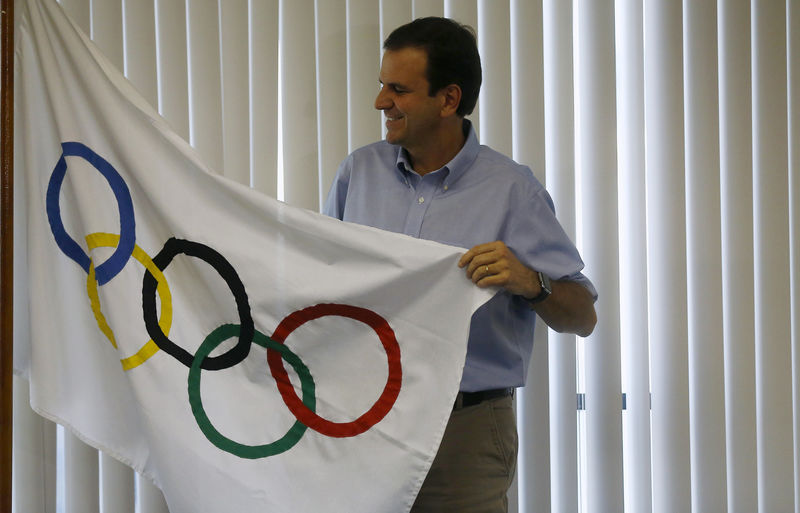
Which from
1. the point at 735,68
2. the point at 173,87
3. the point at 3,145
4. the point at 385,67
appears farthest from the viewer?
the point at 735,68

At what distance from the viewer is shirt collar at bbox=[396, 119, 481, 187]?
1.57 metres

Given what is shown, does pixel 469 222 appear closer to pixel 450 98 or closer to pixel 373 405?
pixel 450 98

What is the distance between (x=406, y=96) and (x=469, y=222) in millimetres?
283

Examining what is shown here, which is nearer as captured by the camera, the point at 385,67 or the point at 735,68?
the point at 385,67

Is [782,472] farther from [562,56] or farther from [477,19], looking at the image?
[477,19]

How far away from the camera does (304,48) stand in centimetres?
185

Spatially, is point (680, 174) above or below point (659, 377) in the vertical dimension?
above

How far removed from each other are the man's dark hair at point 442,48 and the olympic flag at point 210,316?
0.39m

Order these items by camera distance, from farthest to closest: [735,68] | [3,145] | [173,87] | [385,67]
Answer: [735,68]
[173,87]
[385,67]
[3,145]

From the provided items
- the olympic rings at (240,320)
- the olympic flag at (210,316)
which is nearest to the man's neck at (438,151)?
the olympic flag at (210,316)

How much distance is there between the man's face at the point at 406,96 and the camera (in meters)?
1.54

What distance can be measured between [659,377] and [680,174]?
1.67ft

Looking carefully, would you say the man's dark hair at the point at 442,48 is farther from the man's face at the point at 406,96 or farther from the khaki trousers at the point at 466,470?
the khaki trousers at the point at 466,470

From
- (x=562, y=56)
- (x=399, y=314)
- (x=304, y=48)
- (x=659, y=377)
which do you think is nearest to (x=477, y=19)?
(x=562, y=56)
